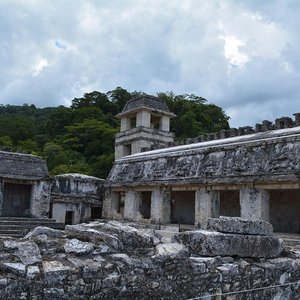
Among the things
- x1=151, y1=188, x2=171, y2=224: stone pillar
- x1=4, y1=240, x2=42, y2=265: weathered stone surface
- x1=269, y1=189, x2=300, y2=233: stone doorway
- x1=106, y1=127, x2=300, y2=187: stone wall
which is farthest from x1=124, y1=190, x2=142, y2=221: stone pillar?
x1=4, y1=240, x2=42, y2=265: weathered stone surface

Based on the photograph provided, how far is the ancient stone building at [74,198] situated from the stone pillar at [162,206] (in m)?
6.00

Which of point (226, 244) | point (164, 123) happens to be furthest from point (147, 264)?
point (164, 123)

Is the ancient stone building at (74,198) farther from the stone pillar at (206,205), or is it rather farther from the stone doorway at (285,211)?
the stone doorway at (285,211)

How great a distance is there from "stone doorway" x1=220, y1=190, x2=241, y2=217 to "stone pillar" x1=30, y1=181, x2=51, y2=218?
8914 mm

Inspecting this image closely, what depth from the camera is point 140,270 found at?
385cm

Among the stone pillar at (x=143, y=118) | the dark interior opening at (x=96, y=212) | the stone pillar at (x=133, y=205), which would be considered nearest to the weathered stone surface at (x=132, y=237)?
the stone pillar at (x=133, y=205)

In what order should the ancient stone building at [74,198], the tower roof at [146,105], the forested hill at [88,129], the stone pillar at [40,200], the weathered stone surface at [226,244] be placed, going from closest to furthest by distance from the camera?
the weathered stone surface at [226,244]
the stone pillar at [40,200]
the ancient stone building at [74,198]
the tower roof at [146,105]
the forested hill at [88,129]

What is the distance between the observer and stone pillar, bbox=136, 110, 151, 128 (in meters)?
27.1

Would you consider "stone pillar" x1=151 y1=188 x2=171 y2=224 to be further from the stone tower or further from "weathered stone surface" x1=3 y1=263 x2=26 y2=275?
"weathered stone surface" x1=3 y1=263 x2=26 y2=275

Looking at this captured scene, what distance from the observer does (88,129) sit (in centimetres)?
4012

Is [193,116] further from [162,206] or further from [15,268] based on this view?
[15,268]

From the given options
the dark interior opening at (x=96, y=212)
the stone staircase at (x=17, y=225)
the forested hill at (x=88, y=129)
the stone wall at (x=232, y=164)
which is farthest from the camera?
the forested hill at (x=88, y=129)

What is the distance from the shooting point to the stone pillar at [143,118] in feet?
88.8

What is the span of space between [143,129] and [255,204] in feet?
48.0
